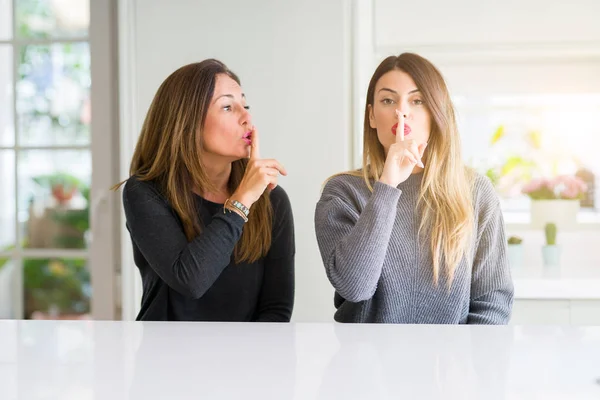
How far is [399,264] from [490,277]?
0.20 metres

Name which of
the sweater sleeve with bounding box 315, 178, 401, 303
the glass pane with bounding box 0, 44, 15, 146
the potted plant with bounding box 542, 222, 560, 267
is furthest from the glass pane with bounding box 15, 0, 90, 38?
the potted plant with bounding box 542, 222, 560, 267

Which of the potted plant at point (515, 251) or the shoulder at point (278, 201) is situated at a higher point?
the shoulder at point (278, 201)

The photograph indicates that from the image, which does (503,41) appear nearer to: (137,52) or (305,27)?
(305,27)

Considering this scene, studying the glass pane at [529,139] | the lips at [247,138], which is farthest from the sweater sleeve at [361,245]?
the glass pane at [529,139]

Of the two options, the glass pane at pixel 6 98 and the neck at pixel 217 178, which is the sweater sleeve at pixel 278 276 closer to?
the neck at pixel 217 178

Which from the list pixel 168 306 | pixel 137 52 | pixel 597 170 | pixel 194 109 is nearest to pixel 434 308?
pixel 168 306

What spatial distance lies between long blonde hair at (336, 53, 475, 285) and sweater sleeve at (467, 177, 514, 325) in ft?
0.16

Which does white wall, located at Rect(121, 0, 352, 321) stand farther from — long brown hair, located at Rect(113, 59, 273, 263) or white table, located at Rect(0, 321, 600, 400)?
white table, located at Rect(0, 321, 600, 400)

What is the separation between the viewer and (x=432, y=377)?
824mm

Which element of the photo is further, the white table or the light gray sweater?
the light gray sweater

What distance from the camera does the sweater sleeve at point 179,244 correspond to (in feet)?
4.97

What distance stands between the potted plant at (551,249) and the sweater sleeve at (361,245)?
1.50m

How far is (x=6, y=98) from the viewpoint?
298cm

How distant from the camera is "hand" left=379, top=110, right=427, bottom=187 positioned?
151cm
